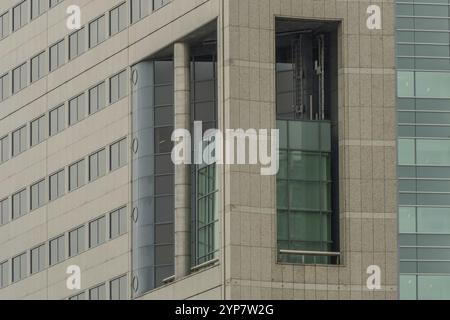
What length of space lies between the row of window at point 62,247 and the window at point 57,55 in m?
9.64

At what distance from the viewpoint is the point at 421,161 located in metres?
95.4

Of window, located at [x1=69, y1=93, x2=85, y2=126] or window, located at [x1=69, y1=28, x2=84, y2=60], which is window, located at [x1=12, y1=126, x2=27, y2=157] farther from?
window, located at [x1=69, y1=28, x2=84, y2=60]

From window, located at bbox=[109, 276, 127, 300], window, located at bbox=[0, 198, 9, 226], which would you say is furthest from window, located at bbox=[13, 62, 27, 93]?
window, located at bbox=[109, 276, 127, 300]

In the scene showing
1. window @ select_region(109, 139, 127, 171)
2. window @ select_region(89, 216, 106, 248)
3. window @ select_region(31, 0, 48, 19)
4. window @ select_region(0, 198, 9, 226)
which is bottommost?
window @ select_region(89, 216, 106, 248)

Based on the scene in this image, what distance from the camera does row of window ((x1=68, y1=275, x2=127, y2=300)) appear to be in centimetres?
10250

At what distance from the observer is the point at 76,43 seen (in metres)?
110

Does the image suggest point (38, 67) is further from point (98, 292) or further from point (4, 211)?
point (98, 292)

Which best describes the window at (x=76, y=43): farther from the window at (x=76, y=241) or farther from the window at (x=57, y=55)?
the window at (x=76, y=241)

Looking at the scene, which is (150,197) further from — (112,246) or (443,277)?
(443,277)

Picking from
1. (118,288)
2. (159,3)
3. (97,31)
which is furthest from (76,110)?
(159,3)

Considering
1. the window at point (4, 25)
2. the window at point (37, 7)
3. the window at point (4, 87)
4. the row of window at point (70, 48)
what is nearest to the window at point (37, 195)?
the row of window at point (70, 48)

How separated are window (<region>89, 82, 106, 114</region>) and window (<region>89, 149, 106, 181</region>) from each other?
7.97ft

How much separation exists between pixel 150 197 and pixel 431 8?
55.1 ft
